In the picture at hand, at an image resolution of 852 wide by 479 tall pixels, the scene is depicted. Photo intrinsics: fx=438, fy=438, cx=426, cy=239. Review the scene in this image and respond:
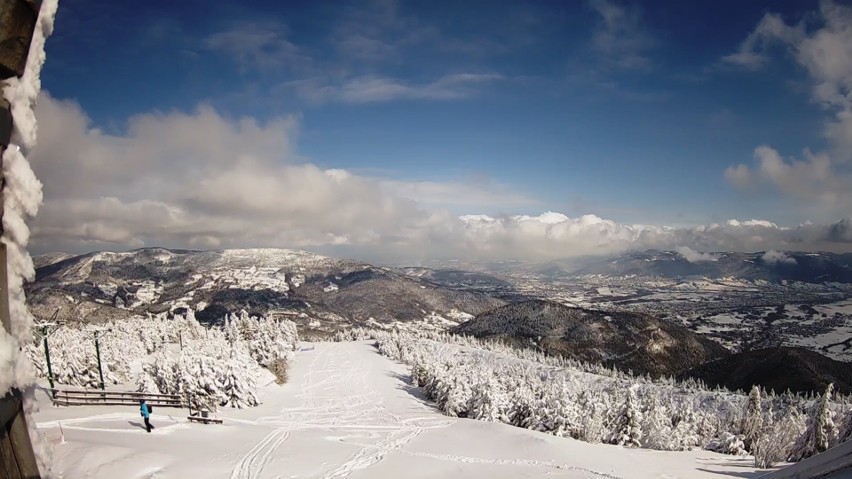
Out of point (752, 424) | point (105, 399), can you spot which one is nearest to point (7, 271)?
point (105, 399)

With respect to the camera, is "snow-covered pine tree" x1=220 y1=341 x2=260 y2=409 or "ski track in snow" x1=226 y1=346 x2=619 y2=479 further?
"snow-covered pine tree" x1=220 y1=341 x2=260 y2=409

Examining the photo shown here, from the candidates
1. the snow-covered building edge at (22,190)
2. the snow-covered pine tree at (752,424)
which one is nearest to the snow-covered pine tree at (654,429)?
the snow-covered pine tree at (752,424)

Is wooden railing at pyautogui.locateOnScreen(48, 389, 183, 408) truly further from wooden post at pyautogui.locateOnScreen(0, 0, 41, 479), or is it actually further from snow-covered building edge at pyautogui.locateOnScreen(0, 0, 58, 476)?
snow-covered building edge at pyautogui.locateOnScreen(0, 0, 58, 476)

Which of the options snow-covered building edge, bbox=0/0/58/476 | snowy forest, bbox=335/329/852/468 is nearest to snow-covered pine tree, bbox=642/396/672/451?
snowy forest, bbox=335/329/852/468

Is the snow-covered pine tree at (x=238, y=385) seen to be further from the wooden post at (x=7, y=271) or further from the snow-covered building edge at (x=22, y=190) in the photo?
the snow-covered building edge at (x=22, y=190)

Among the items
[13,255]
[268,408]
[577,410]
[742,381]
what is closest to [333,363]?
[268,408]

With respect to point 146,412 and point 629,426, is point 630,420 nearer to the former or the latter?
point 629,426

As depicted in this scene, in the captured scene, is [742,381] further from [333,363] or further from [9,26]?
[9,26]
